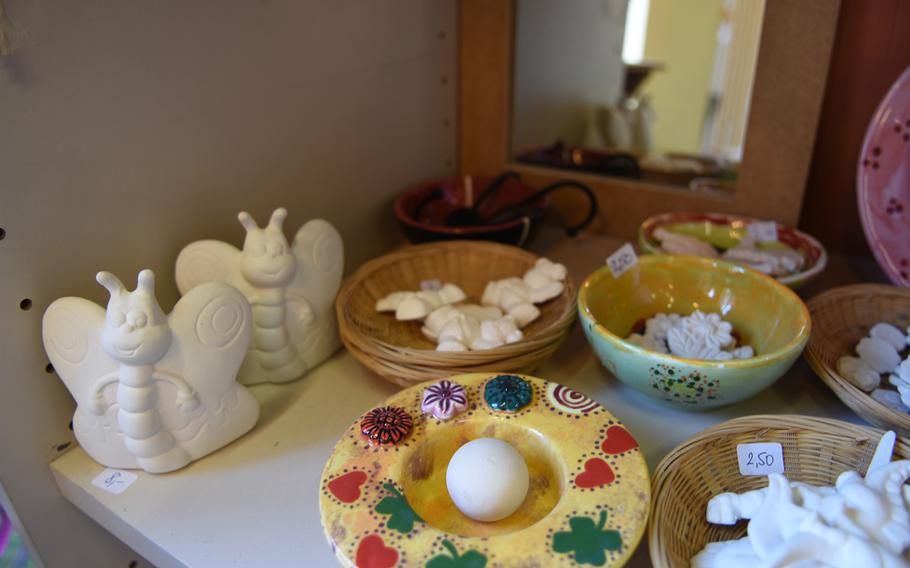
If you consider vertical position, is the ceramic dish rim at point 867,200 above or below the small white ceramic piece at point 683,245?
above

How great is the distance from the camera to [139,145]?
2.10ft

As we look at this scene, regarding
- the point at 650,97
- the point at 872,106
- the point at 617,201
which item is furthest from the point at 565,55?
the point at 872,106

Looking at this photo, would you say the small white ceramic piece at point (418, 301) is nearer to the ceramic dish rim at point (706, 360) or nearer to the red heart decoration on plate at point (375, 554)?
the ceramic dish rim at point (706, 360)

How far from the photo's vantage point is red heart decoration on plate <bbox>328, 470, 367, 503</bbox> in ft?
1.63

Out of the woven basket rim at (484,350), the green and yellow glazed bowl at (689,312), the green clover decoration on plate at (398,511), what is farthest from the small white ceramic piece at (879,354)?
the green clover decoration on plate at (398,511)

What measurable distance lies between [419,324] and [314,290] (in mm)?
165

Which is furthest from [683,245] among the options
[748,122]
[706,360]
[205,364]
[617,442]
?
[205,364]

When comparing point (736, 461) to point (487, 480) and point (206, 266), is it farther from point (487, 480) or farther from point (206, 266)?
point (206, 266)

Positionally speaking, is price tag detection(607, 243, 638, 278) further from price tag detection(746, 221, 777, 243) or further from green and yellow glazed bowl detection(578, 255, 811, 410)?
price tag detection(746, 221, 777, 243)

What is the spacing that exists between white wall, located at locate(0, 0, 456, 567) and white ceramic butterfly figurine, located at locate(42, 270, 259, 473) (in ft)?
0.15

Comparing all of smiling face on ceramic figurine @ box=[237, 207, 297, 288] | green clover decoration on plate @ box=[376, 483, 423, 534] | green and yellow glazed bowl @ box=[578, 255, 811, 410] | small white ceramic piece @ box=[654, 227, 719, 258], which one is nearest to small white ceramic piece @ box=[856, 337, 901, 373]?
green and yellow glazed bowl @ box=[578, 255, 811, 410]

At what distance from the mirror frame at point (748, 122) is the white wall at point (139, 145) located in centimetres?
20

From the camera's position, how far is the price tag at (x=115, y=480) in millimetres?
600

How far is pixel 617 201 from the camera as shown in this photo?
3.51ft
